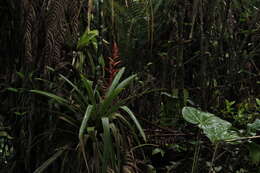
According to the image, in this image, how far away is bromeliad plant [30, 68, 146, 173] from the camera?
1.29m

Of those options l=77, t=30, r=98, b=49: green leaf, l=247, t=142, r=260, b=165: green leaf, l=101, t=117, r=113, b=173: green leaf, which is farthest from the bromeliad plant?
l=247, t=142, r=260, b=165: green leaf

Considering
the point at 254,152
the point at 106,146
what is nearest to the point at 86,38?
the point at 106,146

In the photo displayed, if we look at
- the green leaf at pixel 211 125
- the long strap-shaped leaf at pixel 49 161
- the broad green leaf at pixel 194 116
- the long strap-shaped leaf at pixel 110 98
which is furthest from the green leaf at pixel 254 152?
the long strap-shaped leaf at pixel 49 161

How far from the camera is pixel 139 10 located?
1.70 m

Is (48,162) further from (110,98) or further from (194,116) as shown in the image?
(194,116)

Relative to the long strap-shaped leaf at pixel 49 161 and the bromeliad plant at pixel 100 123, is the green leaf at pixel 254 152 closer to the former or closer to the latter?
the bromeliad plant at pixel 100 123

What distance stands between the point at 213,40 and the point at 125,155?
2.70 ft

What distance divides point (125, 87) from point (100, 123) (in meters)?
0.24

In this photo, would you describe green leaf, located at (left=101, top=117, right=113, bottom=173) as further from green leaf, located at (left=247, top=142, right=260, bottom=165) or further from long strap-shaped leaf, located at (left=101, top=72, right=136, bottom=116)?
green leaf, located at (left=247, top=142, right=260, bottom=165)

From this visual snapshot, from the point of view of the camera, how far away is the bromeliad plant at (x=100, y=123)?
1286mm

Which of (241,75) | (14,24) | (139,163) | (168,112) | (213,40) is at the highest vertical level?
(14,24)

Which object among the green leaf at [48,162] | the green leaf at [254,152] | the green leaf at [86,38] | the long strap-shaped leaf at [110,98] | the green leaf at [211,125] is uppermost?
the green leaf at [86,38]

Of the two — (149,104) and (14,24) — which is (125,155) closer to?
(149,104)

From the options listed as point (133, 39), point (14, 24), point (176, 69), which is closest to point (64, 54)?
point (14, 24)
